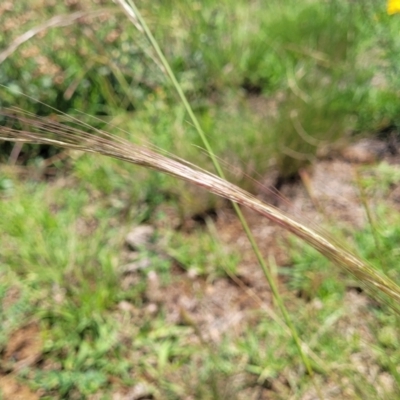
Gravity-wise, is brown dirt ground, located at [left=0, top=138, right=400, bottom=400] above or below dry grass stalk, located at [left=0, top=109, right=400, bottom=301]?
below

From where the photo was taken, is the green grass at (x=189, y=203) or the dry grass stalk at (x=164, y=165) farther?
the green grass at (x=189, y=203)

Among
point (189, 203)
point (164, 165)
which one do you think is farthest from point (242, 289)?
point (164, 165)

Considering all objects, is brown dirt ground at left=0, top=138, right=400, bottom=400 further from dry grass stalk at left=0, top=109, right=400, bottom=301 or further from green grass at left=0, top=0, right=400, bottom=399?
dry grass stalk at left=0, top=109, right=400, bottom=301

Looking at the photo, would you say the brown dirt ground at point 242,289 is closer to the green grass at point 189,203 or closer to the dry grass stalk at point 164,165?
the green grass at point 189,203

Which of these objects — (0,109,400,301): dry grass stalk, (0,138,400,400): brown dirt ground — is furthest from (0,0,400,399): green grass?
(0,109,400,301): dry grass stalk

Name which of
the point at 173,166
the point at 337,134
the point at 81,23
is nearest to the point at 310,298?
the point at 337,134

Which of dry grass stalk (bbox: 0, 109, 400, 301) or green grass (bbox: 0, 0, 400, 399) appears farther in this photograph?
green grass (bbox: 0, 0, 400, 399)

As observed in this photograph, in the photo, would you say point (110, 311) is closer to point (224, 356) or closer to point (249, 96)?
point (224, 356)

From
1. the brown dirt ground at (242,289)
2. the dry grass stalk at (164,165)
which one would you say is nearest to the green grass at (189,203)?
the brown dirt ground at (242,289)
